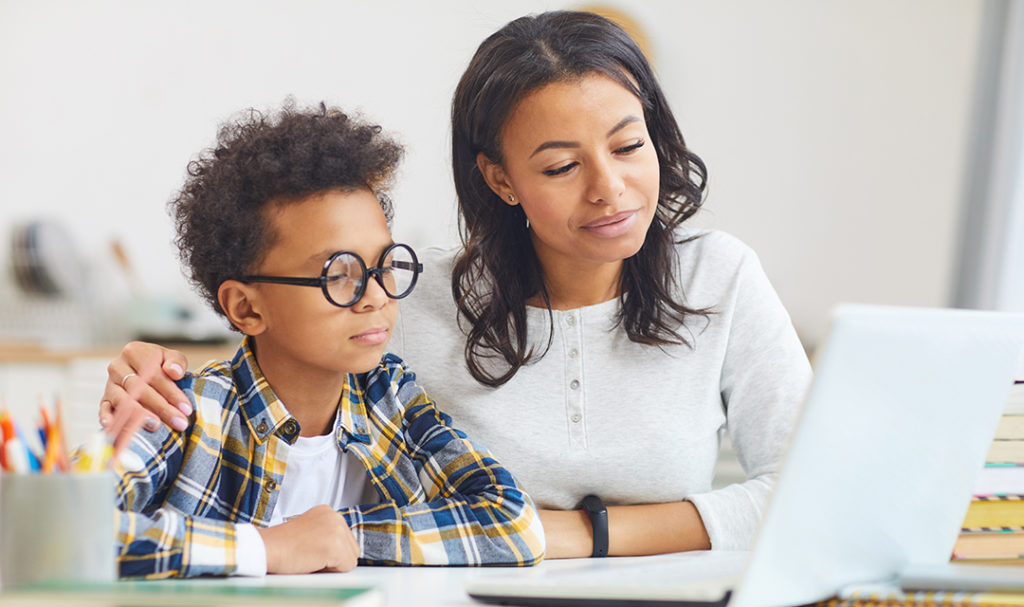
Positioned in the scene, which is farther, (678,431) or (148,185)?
(148,185)

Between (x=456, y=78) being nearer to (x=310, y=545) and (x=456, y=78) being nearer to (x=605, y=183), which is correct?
(x=605, y=183)

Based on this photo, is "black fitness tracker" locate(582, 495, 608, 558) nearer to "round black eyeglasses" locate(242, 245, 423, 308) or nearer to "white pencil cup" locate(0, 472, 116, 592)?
"round black eyeglasses" locate(242, 245, 423, 308)

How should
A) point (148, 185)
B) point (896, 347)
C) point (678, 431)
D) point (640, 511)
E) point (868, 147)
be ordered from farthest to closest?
point (148, 185) → point (868, 147) → point (678, 431) → point (640, 511) → point (896, 347)

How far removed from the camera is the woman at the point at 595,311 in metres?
1.22

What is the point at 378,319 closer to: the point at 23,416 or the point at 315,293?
the point at 315,293

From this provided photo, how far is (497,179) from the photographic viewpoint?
4.46 feet

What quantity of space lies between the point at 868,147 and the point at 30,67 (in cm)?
312

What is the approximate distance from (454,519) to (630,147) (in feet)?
1.72

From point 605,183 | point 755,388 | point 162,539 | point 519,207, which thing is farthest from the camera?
point 519,207

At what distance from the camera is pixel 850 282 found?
347 centimetres

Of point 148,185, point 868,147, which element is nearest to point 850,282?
point 868,147

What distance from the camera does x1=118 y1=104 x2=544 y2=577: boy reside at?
97 cm

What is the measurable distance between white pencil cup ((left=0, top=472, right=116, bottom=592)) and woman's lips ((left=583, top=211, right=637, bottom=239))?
0.72 metres

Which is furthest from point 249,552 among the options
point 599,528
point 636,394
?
point 636,394
